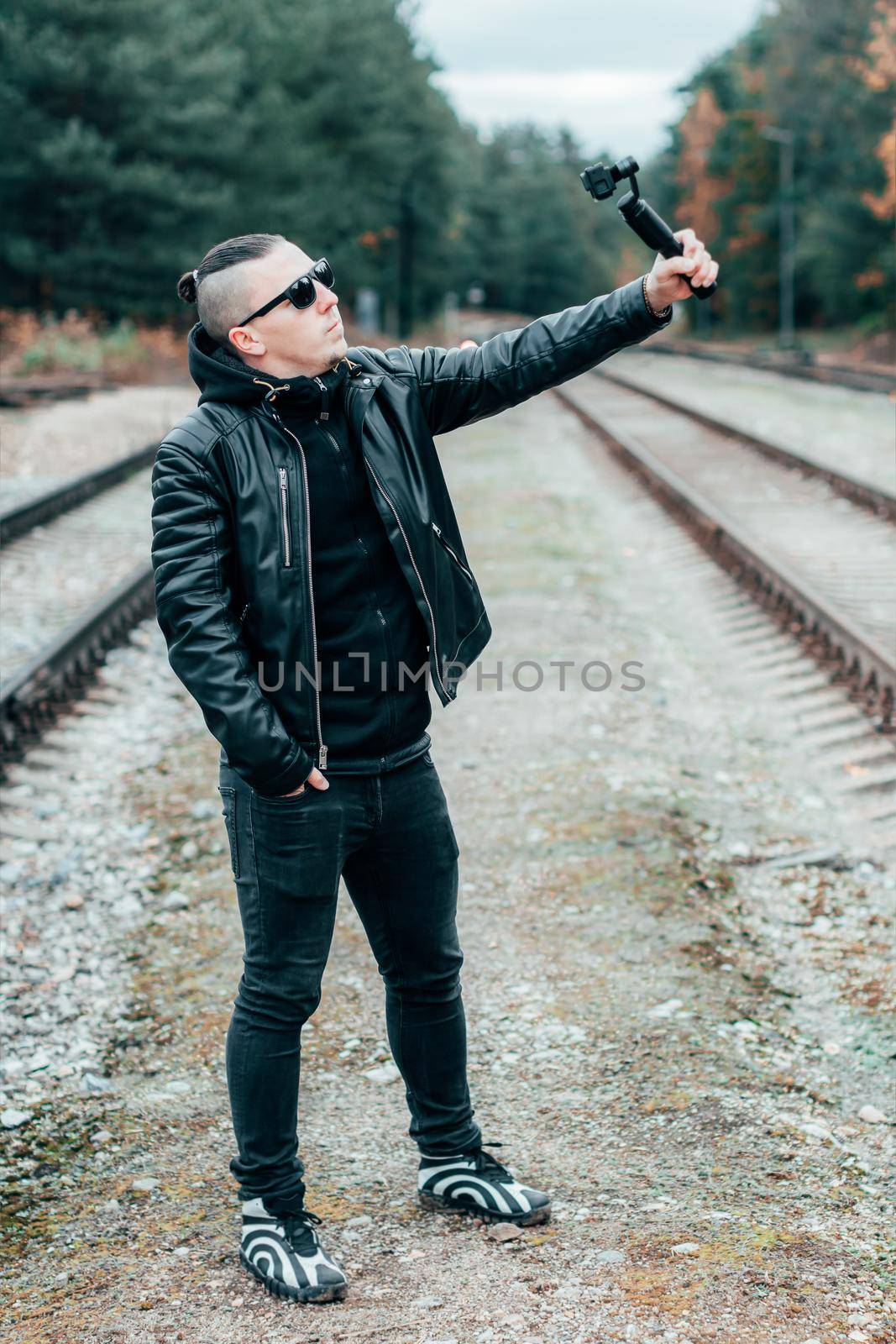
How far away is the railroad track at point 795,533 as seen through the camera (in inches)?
301

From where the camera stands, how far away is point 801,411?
2280 cm

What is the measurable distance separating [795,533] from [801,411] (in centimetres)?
1215

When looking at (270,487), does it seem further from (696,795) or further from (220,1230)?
(696,795)

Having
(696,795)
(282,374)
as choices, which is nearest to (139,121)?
(696,795)

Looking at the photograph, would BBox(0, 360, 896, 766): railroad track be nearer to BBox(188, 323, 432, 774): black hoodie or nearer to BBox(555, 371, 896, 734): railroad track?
BBox(555, 371, 896, 734): railroad track

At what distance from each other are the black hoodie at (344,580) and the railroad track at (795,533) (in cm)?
437

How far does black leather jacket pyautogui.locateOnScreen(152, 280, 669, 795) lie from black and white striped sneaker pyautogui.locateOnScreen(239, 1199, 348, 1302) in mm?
974

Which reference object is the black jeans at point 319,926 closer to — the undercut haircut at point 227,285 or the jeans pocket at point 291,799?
the jeans pocket at point 291,799

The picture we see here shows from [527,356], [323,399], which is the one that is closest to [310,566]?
[323,399]

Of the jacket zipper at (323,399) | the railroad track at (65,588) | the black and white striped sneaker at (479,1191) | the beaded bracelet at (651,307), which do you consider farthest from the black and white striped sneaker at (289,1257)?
the railroad track at (65,588)

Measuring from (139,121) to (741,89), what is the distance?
165ft

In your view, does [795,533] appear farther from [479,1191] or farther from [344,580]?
[344,580]

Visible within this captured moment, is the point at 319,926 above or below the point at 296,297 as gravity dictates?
below

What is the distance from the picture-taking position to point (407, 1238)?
3033mm
